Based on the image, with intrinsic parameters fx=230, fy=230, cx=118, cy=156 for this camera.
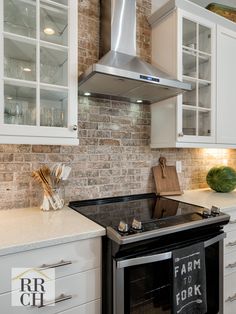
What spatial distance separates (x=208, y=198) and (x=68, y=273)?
1.32 metres

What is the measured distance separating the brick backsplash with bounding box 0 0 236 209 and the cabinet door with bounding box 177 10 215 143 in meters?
0.34

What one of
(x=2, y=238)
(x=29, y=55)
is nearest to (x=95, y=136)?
(x=29, y=55)

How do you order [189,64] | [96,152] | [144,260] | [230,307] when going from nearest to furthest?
[144,260]
[230,307]
[96,152]
[189,64]

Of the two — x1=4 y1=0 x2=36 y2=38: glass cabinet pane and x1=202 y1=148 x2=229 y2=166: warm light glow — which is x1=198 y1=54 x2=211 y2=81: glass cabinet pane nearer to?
x1=202 y1=148 x2=229 y2=166: warm light glow

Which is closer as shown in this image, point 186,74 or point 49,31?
point 49,31

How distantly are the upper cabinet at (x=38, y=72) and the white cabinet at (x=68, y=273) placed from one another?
61cm

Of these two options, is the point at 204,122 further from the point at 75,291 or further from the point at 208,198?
the point at 75,291

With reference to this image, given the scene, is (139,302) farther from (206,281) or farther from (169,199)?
(169,199)

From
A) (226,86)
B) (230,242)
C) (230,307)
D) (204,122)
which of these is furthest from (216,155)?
(230,307)

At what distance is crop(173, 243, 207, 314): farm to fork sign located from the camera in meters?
1.24

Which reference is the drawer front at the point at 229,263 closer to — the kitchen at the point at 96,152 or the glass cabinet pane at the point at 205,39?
the kitchen at the point at 96,152

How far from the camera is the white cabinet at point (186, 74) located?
6.03 feet

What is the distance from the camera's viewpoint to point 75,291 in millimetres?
1111

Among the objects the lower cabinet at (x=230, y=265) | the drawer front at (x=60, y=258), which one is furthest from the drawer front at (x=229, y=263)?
the drawer front at (x=60, y=258)
